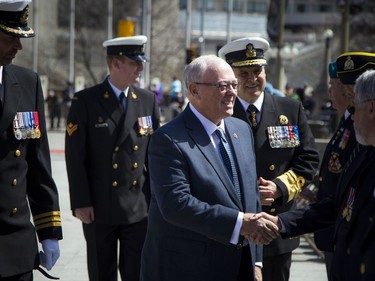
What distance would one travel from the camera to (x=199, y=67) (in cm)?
534

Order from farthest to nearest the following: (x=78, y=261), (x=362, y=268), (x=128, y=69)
Answer: (x=78, y=261), (x=128, y=69), (x=362, y=268)

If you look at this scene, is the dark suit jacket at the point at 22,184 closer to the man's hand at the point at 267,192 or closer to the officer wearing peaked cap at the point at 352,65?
the man's hand at the point at 267,192

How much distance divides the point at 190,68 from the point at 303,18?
122019 mm

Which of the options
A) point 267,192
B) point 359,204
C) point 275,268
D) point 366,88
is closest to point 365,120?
point 366,88

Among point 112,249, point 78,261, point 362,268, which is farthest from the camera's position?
point 78,261

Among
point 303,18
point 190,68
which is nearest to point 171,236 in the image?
point 190,68

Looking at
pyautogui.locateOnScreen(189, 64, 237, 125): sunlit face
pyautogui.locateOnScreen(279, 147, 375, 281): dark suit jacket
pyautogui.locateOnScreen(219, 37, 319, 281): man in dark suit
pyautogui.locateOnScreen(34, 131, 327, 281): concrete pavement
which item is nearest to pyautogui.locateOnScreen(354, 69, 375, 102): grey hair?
pyautogui.locateOnScreen(279, 147, 375, 281): dark suit jacket

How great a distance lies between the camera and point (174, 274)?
525 centimetres

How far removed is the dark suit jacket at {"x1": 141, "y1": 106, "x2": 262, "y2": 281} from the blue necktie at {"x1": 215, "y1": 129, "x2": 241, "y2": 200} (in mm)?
34

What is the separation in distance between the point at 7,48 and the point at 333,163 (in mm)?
2562

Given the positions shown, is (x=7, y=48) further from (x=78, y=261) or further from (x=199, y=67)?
(x=78, y=261)

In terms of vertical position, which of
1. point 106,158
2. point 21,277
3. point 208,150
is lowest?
point 21,277

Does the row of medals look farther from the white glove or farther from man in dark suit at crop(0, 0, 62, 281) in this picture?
the white glove

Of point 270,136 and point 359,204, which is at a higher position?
point 359,204
